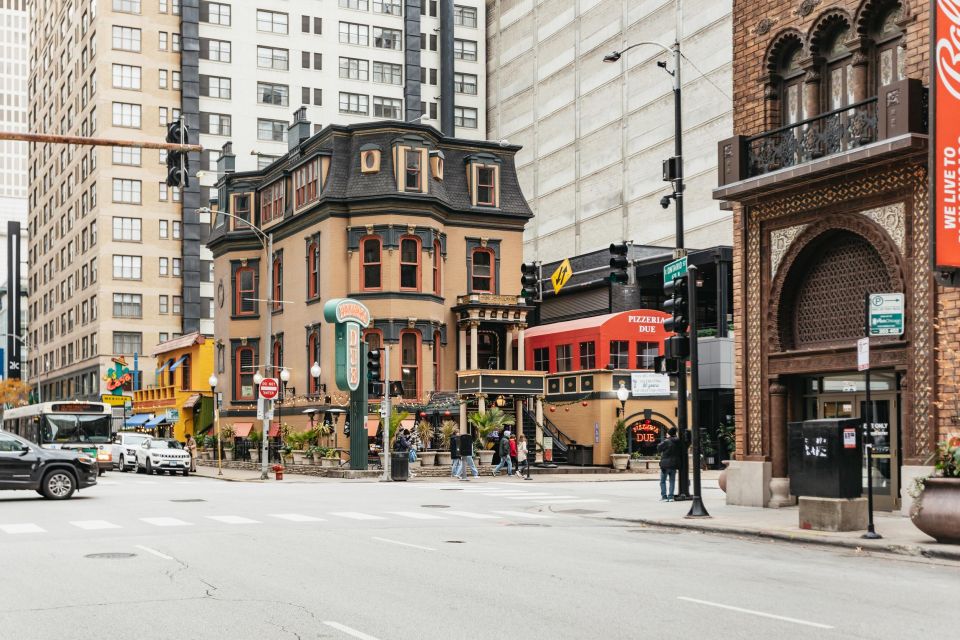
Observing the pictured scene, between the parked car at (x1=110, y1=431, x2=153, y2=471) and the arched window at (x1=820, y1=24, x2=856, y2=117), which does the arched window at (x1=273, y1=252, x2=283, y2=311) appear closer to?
the parked car at (x1=110, y1=431, x2=153, y2=471)

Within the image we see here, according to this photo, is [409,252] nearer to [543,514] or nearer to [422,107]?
[543,514]

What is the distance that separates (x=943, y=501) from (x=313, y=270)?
36960 millimetres

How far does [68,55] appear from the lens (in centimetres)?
9612

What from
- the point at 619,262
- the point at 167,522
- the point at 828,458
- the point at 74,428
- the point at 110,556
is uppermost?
the point at 619,262

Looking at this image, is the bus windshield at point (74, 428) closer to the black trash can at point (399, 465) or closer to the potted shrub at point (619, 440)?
the black trash can at point (399, 465)

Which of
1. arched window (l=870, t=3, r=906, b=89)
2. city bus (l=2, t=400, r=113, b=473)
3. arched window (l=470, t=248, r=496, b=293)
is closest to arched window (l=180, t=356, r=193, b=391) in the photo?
arched window (l=470, t=248, r=496, b=293)

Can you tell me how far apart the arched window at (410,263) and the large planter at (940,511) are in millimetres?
32975

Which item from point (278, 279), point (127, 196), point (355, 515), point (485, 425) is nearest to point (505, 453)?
point (485, 425)

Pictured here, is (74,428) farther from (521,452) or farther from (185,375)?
(185,375)

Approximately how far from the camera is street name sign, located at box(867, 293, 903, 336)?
1848 cm

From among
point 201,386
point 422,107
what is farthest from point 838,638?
point 422,107

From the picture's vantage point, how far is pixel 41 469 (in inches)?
995

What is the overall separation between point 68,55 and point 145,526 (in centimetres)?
8657

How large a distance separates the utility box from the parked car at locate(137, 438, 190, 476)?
3170cm
